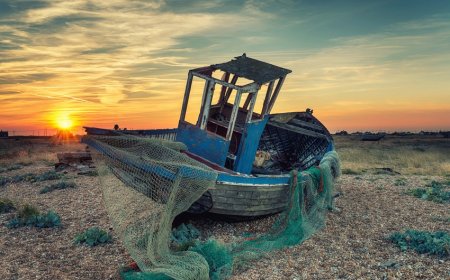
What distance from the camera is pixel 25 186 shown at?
739 inches

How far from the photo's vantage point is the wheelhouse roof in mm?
12488

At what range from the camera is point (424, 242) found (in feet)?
30.8

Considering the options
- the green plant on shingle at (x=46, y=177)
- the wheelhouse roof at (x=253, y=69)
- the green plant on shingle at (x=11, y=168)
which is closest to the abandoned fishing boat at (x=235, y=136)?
the wheelhouse roof at (x=253, y=69)

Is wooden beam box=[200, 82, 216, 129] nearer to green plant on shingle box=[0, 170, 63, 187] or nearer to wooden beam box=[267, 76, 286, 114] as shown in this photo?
wooden beam box=[267, 76, 286, 114]

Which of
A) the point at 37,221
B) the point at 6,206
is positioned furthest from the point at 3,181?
the point at 37,221

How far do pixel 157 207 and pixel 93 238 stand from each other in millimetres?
3015

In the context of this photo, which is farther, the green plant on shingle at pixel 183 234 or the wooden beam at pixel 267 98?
the wooden beam at pixel 267 98

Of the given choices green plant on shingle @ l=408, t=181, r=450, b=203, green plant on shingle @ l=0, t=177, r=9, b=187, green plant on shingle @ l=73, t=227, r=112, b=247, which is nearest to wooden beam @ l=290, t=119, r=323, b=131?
green plant on shingle @ l=408, t=181, r=450, b=203

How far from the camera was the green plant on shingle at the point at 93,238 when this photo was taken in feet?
32.0

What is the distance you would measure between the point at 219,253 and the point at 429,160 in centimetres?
2830

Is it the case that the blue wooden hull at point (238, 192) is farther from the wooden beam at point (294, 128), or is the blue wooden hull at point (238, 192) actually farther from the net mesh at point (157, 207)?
the wooden beam at point (294, 128)

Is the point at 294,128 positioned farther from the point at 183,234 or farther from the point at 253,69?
the point at 183,234

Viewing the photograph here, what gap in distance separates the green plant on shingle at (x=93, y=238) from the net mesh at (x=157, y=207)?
1.39 m

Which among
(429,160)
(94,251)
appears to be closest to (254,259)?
(94,251)
